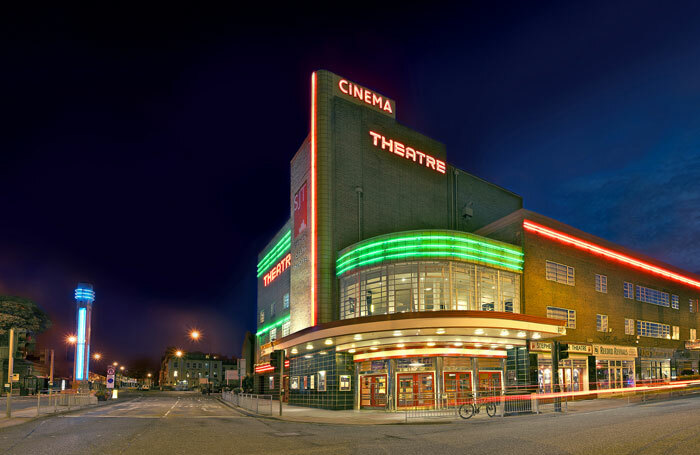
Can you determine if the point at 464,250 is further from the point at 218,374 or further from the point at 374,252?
the point at 218,374

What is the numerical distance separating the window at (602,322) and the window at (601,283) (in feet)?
6.52

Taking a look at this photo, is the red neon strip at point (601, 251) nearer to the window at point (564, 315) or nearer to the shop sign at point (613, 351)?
the window at point (564, 315)

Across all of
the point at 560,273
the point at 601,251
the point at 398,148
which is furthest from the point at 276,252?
the point at 601,251

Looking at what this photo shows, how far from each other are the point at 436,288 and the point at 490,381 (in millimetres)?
6688

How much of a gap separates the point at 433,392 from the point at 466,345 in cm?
355

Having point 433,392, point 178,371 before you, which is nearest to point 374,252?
point 433,392

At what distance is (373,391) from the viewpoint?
119ft

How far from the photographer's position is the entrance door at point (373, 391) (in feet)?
116

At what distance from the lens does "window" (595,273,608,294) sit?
44219 millimetres

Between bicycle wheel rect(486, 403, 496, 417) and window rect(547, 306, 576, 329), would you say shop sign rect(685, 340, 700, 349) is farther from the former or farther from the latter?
bicycle wheel rect(486, 403, 496, 417)

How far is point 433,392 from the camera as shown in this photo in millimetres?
32688

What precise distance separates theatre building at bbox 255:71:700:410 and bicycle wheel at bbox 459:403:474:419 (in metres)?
1.56

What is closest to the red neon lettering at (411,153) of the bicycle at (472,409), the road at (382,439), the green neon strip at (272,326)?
the green neon strip at (272,326)

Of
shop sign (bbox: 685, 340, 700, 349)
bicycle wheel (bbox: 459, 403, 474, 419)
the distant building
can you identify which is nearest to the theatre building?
shop sign (bbox: 685, 340, 700, 349)
